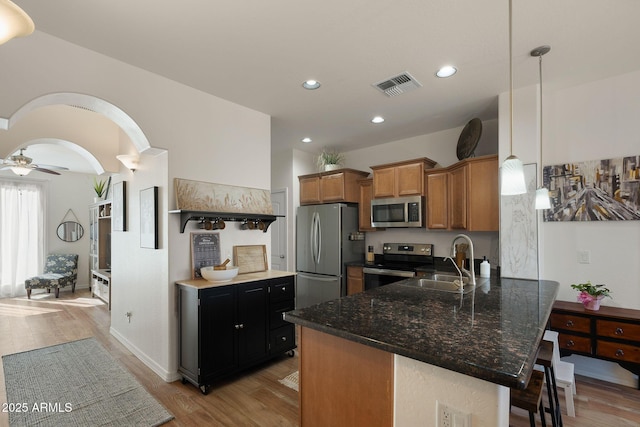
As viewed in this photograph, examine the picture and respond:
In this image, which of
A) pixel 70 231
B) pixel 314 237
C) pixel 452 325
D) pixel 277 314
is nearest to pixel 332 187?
pixel 314 237

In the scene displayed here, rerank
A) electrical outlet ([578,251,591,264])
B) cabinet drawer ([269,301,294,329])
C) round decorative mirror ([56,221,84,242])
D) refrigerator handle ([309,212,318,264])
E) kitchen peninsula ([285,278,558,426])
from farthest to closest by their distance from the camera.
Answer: round decorative mirror ([56,221,84,242]), refrigerator handle ([309,212,318,264]), cabinet drawer ([269,301,294,329]), electrical outlet ([578,251,591,264]), kitchen peninsula ([285,278,558,426])

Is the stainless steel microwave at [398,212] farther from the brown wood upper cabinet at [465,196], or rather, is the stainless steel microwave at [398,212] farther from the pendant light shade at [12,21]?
the pendant light shade at [12,21]

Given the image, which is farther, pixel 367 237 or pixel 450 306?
pixel 367 237

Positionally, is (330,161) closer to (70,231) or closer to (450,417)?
(450,417)

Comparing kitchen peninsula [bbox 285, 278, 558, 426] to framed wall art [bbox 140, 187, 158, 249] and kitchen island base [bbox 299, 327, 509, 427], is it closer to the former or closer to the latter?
kitchen island base [bbox 299, 327, 509, 427]

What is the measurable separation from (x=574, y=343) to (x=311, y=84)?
3.24m

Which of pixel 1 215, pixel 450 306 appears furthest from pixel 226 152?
pixel 1 215

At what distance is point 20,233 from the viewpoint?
6367 mm

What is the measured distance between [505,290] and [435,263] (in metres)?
1.90

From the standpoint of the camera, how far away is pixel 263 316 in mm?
3027

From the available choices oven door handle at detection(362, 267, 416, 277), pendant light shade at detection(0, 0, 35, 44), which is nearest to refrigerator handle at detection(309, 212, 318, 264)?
oven door handle at detection(362, 267, 416, 277)

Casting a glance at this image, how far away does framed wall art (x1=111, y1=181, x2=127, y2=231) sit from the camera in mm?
3671

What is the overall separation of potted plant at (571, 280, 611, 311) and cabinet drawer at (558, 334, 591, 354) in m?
0.27

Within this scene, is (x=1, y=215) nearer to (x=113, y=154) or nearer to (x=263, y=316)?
(x=113, y=154)
